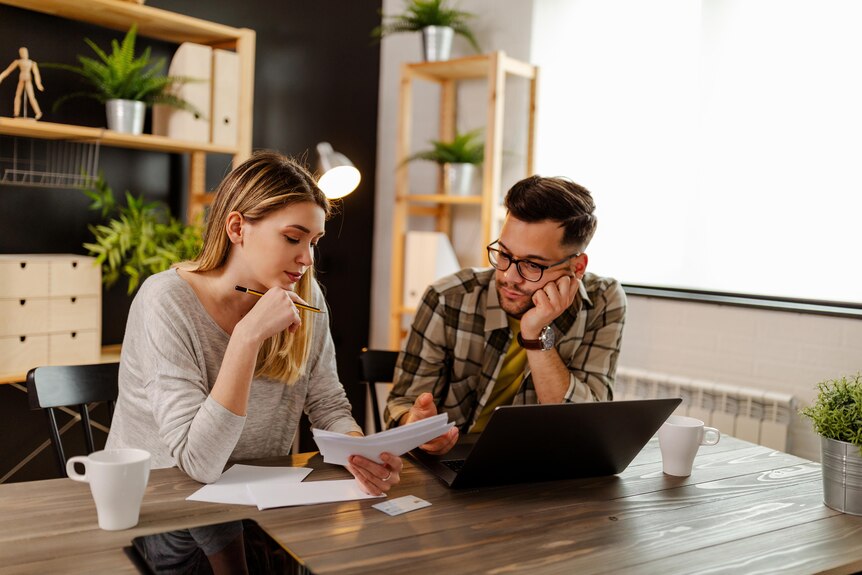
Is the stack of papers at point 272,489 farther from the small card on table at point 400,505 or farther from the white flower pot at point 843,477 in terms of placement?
the white flower pot at point 843,477

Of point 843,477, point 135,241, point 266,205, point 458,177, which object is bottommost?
point 843,477

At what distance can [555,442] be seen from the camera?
4.58 ft

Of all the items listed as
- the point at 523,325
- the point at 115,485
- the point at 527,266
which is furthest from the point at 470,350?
the point at 115,485

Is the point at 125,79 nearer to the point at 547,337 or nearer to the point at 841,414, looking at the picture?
the point at 547,337

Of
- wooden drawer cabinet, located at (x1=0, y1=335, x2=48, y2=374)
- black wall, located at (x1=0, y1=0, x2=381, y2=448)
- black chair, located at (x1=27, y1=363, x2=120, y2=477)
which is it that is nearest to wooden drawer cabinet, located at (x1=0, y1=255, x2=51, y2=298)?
wooden drawer cabinet, located at (x1=0, y1=335, x2=48, y2=374)

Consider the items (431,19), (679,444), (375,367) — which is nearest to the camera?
(679,444)

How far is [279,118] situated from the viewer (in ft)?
11.6

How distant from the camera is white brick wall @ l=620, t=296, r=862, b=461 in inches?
95.8

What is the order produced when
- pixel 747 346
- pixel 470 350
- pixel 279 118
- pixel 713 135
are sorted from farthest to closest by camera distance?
pixel 279 118, pixel 713 135, pixel 747 346, pixel 470 350

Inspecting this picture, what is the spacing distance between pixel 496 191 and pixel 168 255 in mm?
1217

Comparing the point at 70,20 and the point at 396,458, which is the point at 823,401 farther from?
the point at 70,20

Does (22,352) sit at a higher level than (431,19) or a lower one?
lower

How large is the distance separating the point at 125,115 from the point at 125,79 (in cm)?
12

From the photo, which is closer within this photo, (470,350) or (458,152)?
(470,350)
